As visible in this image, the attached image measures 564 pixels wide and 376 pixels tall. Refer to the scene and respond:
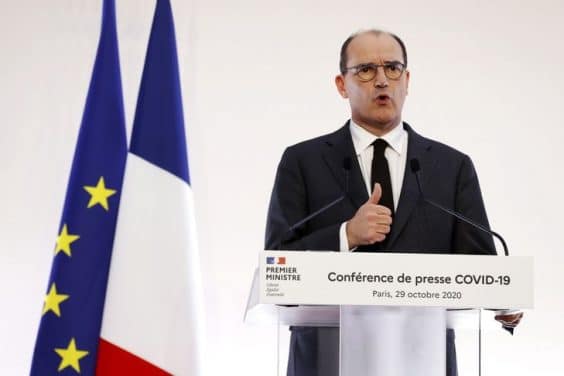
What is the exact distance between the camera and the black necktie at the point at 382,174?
2.80 meters

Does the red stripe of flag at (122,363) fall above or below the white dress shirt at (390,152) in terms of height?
below

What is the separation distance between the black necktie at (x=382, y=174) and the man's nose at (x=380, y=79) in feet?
0.56

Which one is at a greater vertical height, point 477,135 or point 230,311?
point 477,135

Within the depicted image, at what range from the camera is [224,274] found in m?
4.02

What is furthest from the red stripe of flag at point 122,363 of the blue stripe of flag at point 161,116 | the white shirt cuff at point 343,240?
the white shirt cuff at point 343,240

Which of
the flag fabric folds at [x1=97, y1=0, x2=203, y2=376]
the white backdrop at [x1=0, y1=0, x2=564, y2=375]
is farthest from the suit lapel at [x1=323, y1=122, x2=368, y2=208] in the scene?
the white backdrop at [x1=0, y1=0, x2=564, y2=375]

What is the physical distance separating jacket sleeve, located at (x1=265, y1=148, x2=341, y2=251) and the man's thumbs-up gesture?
0.39ft

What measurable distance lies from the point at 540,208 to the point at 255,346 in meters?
1.41

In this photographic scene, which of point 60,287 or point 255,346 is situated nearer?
point 60,287

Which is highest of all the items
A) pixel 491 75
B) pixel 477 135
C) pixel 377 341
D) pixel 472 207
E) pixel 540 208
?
pixel 491 75

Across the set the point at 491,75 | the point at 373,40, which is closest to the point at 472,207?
the point at 373,40

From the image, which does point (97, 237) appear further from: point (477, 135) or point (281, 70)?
point (477, 135)

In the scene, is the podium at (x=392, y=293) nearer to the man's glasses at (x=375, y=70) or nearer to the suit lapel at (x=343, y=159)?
A: the suit lapel at (x=343, y=159)

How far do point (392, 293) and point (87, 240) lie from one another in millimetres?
1597
